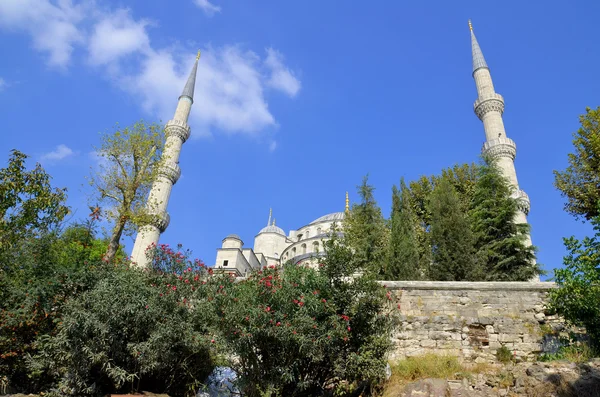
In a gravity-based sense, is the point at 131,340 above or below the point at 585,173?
below

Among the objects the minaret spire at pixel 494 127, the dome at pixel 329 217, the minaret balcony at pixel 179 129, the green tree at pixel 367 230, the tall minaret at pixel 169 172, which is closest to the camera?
the green tree at pixel 367 230

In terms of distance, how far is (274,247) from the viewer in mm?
43656

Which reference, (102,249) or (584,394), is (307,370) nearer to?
(584,394)

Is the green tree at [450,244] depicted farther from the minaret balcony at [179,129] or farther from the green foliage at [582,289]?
the minaret balcony at [179,129]

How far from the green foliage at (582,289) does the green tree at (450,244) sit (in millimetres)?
4509

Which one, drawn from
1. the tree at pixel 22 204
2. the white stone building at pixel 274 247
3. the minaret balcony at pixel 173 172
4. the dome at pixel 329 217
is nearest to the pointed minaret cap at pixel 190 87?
the minaret balcony at pixel 173 172

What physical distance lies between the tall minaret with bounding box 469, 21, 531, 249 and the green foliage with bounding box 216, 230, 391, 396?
62.7 ft

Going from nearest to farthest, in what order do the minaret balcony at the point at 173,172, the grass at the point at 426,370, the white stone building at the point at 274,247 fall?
1. the grass at the point at 426,370
2. the minaret balcony at the point at 173,172
3. the white stone building at the point at 274,247

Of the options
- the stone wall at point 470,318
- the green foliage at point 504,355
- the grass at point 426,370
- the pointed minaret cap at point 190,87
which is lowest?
the grass at point 426,370

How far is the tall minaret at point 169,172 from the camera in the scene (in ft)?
83.5

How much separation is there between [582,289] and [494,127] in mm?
21815

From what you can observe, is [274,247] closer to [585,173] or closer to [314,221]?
[314,221]

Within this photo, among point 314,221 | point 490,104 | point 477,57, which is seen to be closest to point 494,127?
point 490,104

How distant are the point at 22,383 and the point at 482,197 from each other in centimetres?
1546
